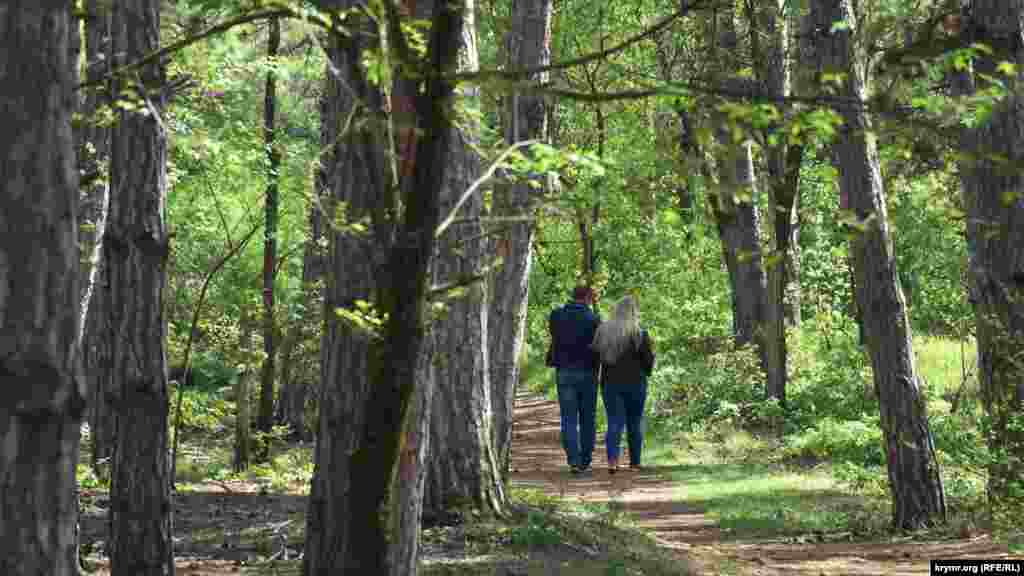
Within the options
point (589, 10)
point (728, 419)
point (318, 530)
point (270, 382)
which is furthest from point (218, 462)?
point (318, 530)

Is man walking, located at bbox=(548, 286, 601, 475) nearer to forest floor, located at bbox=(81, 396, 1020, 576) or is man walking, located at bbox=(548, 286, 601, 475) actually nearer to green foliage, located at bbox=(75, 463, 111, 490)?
forest floor, located at bbox=(81, 396, 1020, 576)

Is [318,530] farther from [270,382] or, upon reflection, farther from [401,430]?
[270,382]

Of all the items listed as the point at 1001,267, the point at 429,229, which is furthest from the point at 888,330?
the point at 429,229

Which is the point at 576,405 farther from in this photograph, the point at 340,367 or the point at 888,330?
the point at 340,367

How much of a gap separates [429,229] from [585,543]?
5596 millimetres

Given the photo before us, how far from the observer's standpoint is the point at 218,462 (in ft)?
77.1

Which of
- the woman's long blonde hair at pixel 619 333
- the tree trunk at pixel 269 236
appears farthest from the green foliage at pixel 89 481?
the woman's long blonde hair at pixel 619 333

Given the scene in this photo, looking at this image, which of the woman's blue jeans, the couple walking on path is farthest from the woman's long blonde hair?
the woman's blue jeans

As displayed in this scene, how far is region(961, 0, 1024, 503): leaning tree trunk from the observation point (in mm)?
11164

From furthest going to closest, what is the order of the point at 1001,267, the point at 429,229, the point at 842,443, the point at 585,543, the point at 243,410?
1. the point at 243,410
2. the point at 842,443
3. the point at 1001,267
4. the point at 585,543
5. the point at 429,229

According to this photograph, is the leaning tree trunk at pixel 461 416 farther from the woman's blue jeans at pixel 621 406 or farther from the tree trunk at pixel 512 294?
the woman's blue jeans at pixel 621 406

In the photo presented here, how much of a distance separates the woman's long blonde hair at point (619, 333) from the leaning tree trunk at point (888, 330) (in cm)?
344

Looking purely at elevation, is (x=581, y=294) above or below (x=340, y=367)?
above

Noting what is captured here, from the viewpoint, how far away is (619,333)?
14922 millimetres
